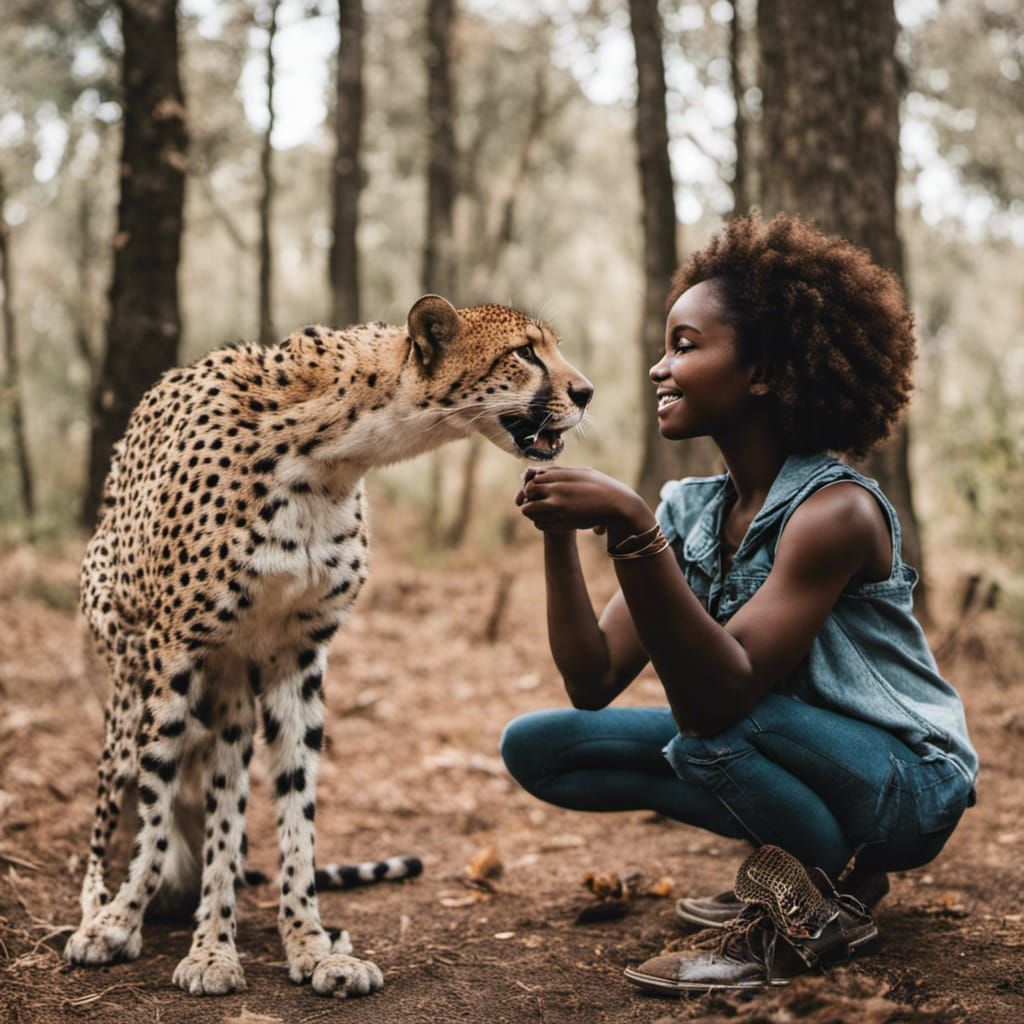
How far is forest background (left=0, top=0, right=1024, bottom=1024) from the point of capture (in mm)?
3318

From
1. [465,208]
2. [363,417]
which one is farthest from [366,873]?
[465,208]

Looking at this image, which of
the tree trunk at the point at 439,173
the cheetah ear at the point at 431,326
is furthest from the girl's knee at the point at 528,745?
the tree trunk at the point at 439,173

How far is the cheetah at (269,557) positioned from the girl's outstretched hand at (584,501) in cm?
74

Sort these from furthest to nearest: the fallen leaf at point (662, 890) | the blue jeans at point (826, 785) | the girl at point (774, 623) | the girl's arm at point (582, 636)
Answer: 1. the fallen leaf at point (662, 890)
2. the girl's arm at point (582, 636)
3. the blue jeans at point (826, 785)
4. the girl at point (774, 623)

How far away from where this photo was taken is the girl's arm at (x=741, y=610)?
2426mm

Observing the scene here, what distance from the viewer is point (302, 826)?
3.33 meters

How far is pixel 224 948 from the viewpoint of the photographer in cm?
309

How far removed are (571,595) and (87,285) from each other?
51.1 ft

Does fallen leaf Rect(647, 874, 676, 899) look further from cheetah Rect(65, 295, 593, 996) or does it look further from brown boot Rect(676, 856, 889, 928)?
cheetah Rect(65, 295, 593, 996)

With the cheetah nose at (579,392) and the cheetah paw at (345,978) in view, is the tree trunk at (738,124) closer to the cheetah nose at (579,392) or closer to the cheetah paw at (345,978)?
the cheetah nose at (579,392)

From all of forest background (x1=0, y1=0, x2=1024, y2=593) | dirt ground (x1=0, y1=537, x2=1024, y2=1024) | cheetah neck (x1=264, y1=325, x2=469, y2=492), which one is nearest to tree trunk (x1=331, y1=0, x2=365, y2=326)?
forest background (x1=0, y1=0, x2=1024, y2=593)

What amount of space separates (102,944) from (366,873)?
1021 millimetres

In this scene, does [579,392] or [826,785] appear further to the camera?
[579,392]

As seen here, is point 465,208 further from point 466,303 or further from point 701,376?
point 701,376
